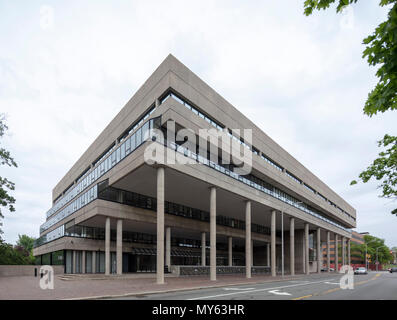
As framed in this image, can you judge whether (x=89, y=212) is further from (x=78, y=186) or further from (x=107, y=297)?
(x=107, y=297)

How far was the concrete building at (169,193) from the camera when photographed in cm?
3174

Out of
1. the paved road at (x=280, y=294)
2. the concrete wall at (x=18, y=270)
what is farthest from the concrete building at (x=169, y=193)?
the paved road at (x=280, y=294)

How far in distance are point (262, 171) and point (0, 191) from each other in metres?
30.3

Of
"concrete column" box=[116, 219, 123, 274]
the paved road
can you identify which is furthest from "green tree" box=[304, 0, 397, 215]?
"concrete column" box=[116, 219, 123, 274]

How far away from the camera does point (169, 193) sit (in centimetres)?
3981

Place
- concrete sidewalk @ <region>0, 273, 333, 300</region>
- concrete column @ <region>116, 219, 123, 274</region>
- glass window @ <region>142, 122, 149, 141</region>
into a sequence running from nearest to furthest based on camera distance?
1. concrete sidewalk @ <region>0, 273, 333, 300</region>
2. glass window @ <region>142, 122, 149, 141</region>
3. concrete column @ <region>116, 219, 123, 274</region>

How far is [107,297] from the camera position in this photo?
16844mm

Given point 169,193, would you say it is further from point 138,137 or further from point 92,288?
point 92,288

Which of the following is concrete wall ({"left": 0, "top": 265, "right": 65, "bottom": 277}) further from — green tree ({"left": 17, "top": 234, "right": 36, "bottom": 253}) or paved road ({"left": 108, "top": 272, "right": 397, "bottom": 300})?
green tree ({"left": 17, "top": 234, "right": 36, "bottom": 253})

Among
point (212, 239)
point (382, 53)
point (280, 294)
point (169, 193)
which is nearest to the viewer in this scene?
point (382, 53)

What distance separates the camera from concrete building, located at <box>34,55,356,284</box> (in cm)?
3174

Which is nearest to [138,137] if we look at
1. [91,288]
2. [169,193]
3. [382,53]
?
[169,193]
